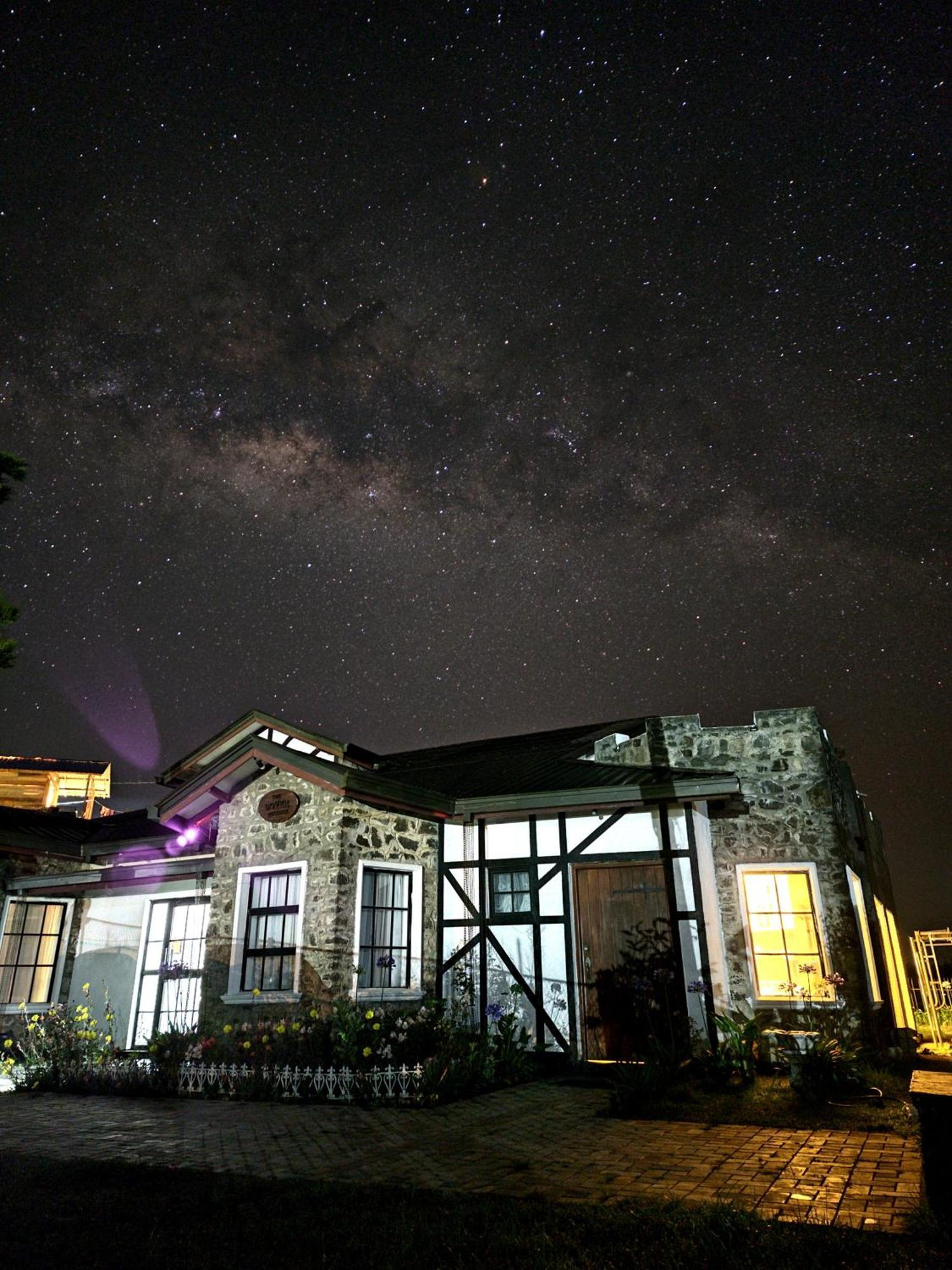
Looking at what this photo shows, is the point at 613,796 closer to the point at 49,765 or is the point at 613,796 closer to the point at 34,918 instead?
the point at 34,918

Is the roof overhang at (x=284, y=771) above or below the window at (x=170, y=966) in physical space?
above

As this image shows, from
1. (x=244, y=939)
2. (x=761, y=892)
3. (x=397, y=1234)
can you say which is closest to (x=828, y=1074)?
(x=761, y=892)

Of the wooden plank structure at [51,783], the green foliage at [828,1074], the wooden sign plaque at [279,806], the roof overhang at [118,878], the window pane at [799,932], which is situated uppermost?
the wooden plank structure at [51,783]

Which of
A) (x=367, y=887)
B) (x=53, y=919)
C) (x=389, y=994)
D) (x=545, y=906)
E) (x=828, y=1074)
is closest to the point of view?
(x=828, y=1074)

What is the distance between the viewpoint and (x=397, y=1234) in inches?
177

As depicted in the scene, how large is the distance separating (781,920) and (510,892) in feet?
13.0

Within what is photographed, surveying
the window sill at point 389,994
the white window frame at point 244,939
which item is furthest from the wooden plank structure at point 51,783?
the window sill at point 389,994

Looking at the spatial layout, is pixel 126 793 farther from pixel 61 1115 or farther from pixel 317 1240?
pixel 317 1240

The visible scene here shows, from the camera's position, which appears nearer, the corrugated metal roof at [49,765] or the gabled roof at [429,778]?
the gabled roof at [429,778]

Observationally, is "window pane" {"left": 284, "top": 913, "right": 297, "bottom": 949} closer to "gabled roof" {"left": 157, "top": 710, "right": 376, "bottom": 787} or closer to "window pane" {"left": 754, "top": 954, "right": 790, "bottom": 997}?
"gabled roof" {"left": 157, "top": 710, "right": 376, "bottom": 787}

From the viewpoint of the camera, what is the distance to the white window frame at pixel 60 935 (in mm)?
14297

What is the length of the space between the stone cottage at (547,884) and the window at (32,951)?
215 centimetres

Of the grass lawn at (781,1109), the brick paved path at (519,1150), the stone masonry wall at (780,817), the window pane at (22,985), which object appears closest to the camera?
the brick paved path at (519,1150)

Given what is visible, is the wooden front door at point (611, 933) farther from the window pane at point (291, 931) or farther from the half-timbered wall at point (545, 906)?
the window pane at point (291, 931)
